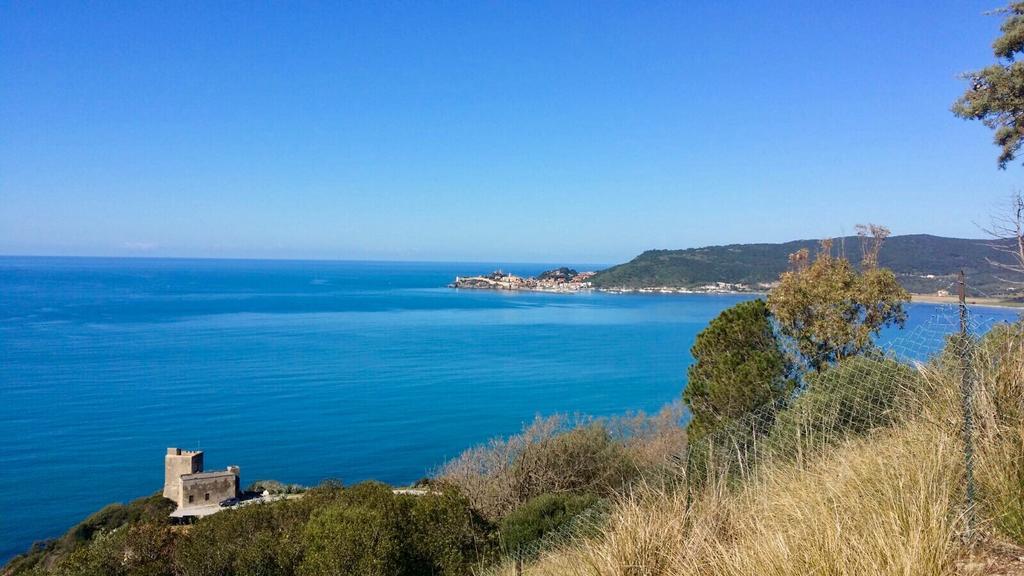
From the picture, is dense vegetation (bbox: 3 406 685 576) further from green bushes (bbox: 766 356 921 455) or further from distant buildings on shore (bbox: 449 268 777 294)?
distant buildings on shore (bbox: 449 268 777 294)

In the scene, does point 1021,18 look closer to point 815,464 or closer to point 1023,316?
point 1023,316

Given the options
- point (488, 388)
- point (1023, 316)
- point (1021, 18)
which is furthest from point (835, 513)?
point (488, 388)

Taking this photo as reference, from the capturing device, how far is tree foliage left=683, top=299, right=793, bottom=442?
1301cm

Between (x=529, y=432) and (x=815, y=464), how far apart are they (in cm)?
1551

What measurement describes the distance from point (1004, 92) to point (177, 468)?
26987 millimetres

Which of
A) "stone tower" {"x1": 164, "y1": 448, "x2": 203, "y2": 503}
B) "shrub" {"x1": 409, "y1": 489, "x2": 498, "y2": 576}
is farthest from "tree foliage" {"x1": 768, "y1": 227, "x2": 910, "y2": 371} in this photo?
"stone tower" {"x1": 164, "y1": 448, "x2": 203, "y2": 503}

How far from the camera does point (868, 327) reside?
12.8 m

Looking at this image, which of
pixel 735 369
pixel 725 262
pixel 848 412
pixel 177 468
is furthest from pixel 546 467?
pixel 725 262

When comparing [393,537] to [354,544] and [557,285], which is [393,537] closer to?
[354,544]

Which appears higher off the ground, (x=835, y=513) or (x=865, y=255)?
(x=865, y=255)

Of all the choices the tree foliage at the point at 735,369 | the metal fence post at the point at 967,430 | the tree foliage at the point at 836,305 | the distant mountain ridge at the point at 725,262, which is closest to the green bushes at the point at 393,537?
the tree foliage at the point at 735,369

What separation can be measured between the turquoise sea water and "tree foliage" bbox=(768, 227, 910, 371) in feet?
5.12

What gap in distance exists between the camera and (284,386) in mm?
45062

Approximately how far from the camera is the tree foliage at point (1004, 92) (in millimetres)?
8492
